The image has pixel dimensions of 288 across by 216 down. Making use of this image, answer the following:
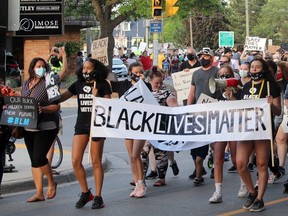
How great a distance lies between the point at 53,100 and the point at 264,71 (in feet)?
8.52

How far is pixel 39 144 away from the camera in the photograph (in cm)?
1034

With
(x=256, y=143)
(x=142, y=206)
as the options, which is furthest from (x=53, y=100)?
(x=256, y=143)

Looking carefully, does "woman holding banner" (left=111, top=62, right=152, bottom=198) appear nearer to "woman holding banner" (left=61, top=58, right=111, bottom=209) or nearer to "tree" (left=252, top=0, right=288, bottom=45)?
"woman holding banner" (left=61, top=58, right=111, bottom=209)

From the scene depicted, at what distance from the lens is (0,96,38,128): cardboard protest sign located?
1023 cm

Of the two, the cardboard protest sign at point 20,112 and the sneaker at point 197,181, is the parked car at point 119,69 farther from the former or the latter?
the cardboard protest sign at point 20,112

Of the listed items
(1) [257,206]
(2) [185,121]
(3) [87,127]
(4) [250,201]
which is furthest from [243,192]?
(3) [87,127]

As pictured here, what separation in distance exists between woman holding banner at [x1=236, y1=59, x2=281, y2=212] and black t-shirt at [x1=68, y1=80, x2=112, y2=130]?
1783 mm

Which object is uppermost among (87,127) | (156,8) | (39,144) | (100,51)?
(156,8)

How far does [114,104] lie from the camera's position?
10.4 metres

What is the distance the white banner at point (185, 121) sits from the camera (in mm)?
9969

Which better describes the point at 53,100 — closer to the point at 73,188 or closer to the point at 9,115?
the point at 9,115

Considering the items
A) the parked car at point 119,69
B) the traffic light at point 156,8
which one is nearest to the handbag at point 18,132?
the traffic light at point 156,8

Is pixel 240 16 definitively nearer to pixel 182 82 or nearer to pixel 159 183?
pixel 182 82

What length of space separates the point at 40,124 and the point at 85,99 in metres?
0.66
